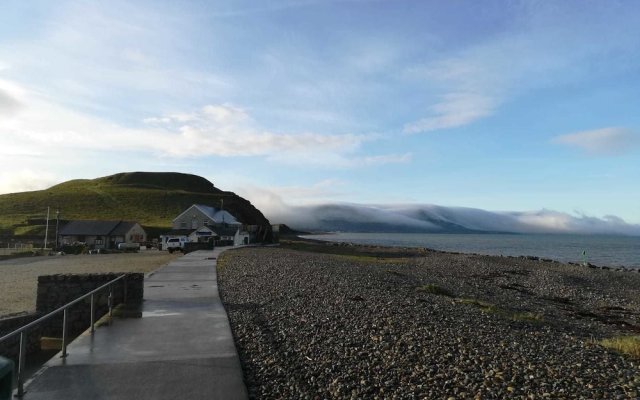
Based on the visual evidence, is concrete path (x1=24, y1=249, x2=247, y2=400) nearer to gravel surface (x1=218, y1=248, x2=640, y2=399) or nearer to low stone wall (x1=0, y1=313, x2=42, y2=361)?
gravel surface (x1=218, y1=248, x2=640, y2=399)

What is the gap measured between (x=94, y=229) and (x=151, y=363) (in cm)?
8411

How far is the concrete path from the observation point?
21.7ft

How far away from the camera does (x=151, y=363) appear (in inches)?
310

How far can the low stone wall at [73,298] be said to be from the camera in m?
14.0

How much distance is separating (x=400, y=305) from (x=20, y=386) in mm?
10813

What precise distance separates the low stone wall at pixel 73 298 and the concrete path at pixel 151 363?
7.16 ft

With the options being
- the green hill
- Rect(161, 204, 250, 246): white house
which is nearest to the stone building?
Rect(161, 204, 250, 246): white house

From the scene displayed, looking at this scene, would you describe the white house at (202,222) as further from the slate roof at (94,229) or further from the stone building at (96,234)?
the slate roof at (94,229)

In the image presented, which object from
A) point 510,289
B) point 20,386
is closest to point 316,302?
point 20,386

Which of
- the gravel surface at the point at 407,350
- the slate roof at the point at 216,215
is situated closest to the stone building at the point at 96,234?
the slate roof at the point at 216,215

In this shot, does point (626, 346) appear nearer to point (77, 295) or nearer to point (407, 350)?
point (407, 350)

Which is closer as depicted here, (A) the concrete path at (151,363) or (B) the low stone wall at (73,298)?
(A) the concrete path at (151,363)

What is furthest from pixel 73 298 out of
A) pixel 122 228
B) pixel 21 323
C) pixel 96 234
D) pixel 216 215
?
pixel 216 215

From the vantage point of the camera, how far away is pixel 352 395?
7043 mm
